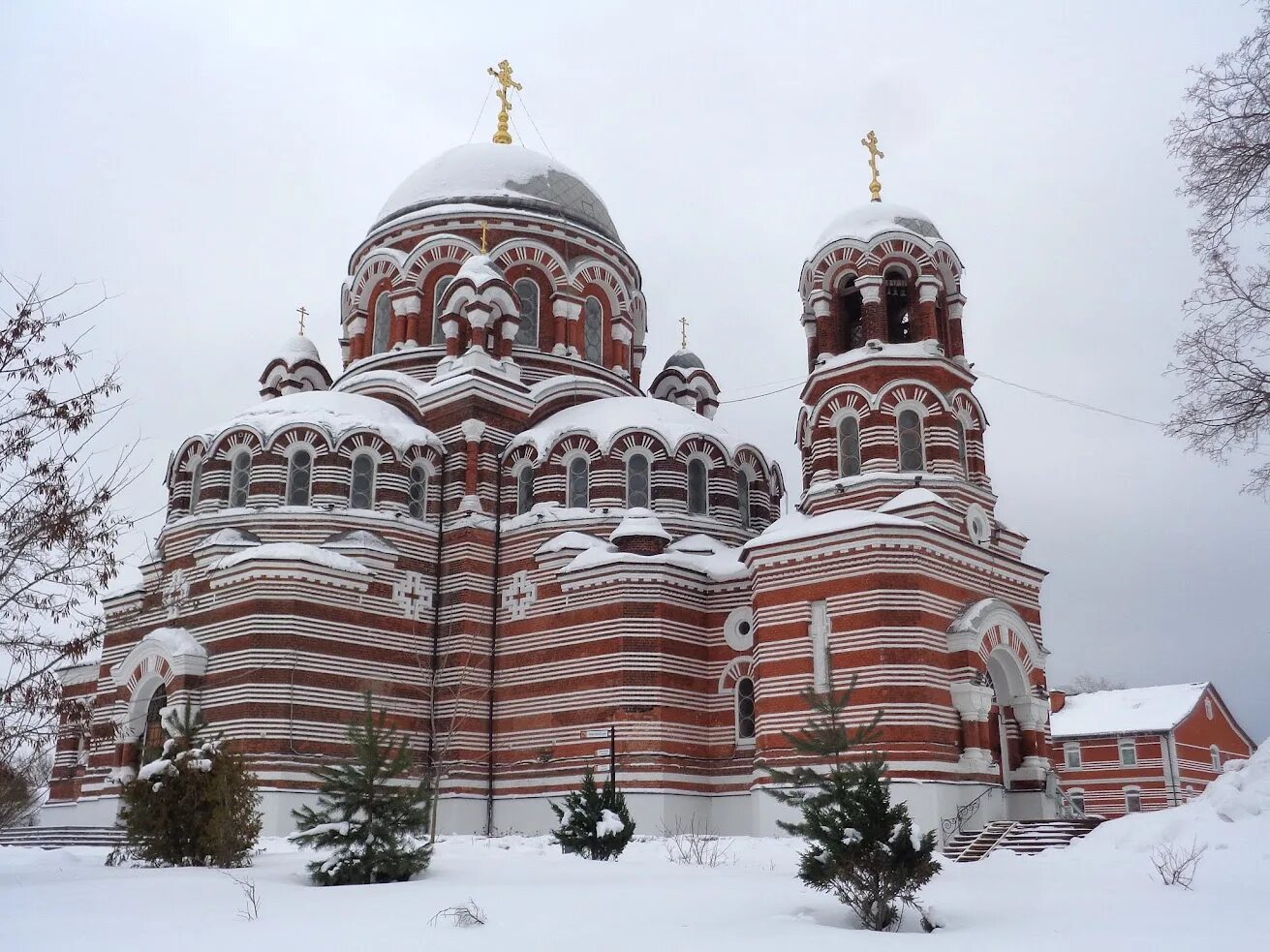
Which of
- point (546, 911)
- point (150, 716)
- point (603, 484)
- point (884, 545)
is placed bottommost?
point (546, 911)

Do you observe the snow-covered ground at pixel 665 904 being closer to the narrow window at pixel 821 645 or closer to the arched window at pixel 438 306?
the narrow window at pixel 821 645

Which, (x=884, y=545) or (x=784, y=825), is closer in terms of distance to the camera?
(x=784, y=825)

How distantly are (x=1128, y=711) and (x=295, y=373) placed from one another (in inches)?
1164

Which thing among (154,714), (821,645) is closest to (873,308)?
(821,645)

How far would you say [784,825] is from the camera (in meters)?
11.4

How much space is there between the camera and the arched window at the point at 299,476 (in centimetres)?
2500

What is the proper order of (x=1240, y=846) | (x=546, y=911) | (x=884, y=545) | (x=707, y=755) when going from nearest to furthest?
(x=546, y=911), (x=1240, y=846), (x=884, y=545), (x=707, y=755)

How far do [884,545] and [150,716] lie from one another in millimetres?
15564

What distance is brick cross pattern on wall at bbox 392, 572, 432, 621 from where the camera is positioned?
2464 centimetres

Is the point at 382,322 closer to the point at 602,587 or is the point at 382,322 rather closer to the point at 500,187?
the point at 500,187

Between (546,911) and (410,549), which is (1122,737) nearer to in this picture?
(410,549)

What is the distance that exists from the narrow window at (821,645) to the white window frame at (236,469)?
40.8 ft

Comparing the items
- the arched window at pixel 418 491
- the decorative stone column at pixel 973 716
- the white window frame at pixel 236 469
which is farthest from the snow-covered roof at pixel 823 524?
the white window frame at pixel 236 469

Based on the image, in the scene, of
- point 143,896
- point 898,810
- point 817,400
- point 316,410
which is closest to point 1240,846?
point 898,810
